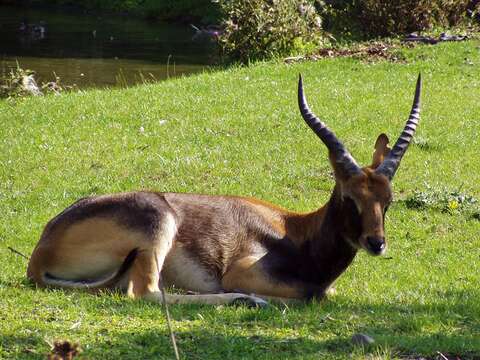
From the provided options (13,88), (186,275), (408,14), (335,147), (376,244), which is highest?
(408,14)

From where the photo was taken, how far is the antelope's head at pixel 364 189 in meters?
8.09

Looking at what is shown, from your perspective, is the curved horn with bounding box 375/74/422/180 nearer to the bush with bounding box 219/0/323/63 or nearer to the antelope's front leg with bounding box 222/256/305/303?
the antelope's front leg with bounding box 222/256/305/303

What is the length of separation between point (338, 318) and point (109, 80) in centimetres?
1796

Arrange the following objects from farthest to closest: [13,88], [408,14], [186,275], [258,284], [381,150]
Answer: [408,14], [13,88], [381,150], [186,275], [258,284]

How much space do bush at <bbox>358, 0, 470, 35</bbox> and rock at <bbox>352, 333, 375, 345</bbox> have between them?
62.5 ft

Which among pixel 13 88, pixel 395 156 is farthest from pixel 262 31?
pixel 395 156

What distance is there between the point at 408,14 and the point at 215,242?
17439 mm

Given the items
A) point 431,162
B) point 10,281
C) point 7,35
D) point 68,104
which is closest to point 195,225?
point 10,281

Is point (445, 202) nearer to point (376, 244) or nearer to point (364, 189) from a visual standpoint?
point (364, 189)

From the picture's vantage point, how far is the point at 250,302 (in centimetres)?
814

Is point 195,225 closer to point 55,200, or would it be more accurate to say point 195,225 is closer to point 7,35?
point 55,200

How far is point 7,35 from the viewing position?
35.9 metres

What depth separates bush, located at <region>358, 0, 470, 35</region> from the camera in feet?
82.2

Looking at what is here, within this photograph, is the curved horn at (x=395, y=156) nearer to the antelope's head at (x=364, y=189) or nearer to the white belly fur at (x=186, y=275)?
the antelope's head at (x=364, y=189)
